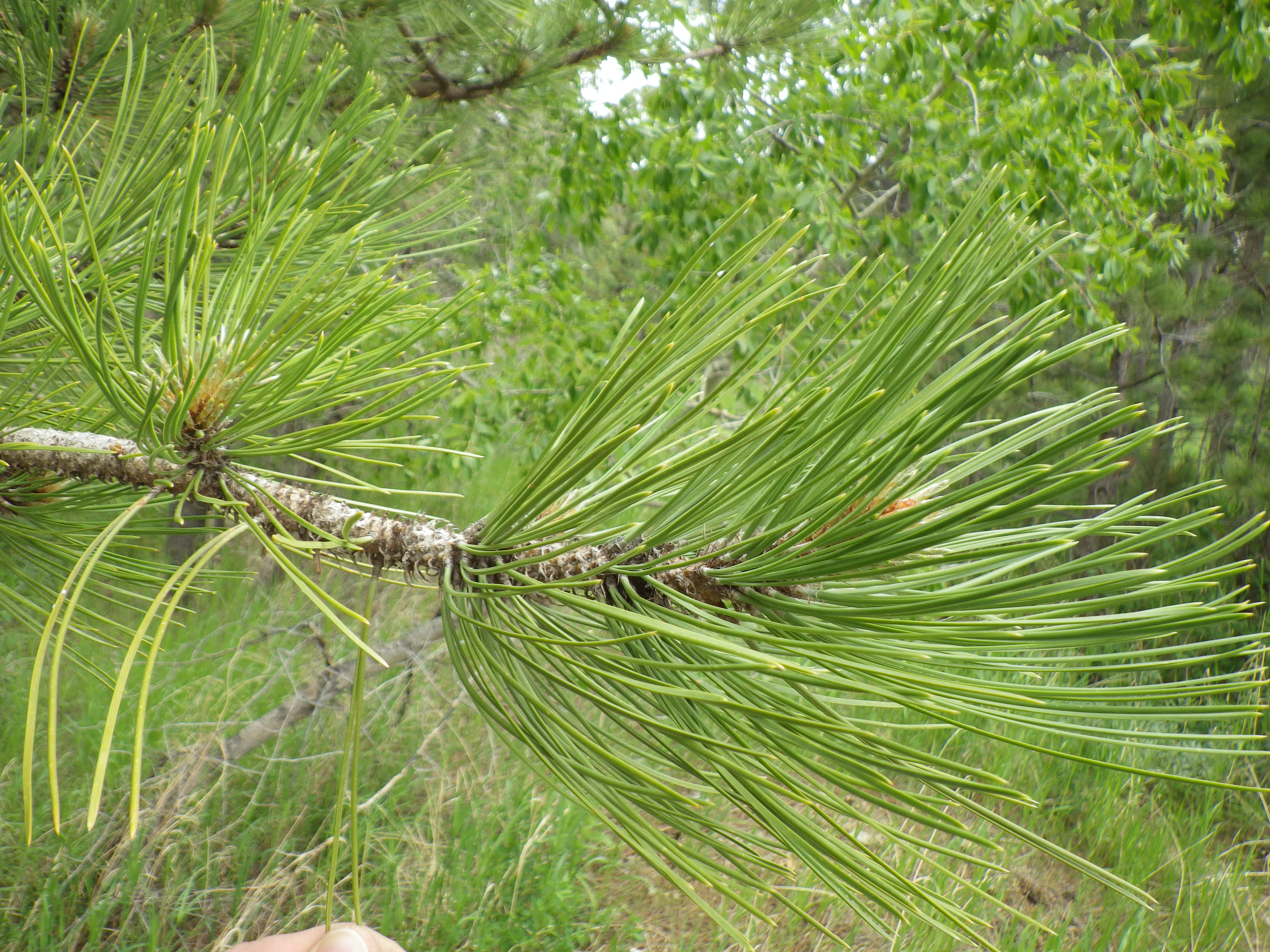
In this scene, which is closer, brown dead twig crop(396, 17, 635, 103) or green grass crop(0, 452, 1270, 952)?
green grass crop(0, 452, 1270, 952)

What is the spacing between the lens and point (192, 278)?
1.59 ft

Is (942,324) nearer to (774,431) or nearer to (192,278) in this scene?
(774,431)

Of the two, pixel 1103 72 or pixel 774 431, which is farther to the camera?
pixel 1103 72

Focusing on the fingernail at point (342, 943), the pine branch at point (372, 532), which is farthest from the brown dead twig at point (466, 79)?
the fingernail at point (342, 943)

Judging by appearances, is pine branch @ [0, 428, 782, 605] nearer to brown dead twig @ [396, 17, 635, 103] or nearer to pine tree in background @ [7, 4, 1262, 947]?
pine tree in background @ [7, 4, 1262, 947]

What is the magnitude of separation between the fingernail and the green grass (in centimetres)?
51

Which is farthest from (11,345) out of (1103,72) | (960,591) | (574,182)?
(1103,72)

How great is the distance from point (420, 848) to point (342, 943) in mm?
1164

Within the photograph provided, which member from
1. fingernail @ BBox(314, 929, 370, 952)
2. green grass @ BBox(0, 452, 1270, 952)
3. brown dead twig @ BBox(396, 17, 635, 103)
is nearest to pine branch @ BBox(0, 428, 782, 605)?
fingernail @ BBox(314, 929, 370, 952)

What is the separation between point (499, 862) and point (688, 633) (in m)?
1.47

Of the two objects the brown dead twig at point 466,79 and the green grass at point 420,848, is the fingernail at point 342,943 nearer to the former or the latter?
the green grass at point 420,848

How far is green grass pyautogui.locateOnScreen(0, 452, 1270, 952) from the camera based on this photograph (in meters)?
1.44

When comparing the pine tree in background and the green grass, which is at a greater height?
the pine tree in background

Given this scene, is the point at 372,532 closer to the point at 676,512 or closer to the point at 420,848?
the point at 676,512
